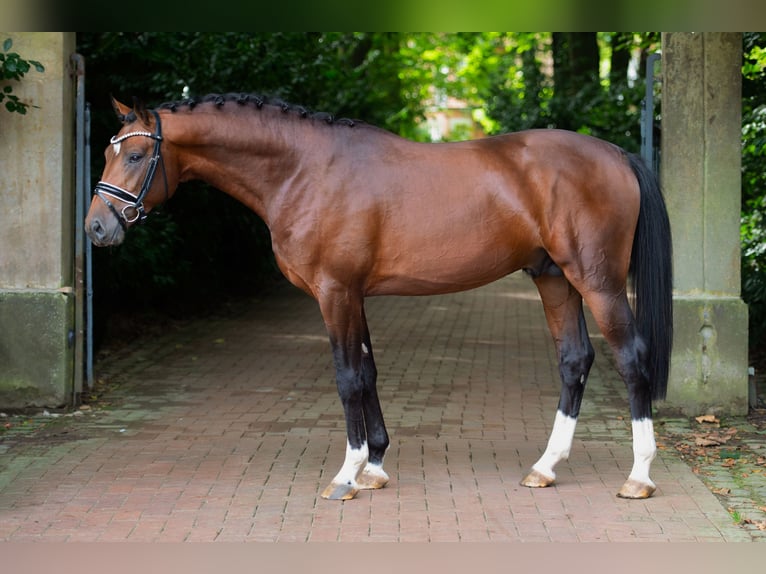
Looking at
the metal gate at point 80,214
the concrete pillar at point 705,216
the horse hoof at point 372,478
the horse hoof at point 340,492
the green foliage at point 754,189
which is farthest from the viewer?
the green foliage at point 754,189

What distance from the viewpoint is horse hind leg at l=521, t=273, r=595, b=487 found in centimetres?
638

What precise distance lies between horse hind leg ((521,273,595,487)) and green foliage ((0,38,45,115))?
4.20 metres

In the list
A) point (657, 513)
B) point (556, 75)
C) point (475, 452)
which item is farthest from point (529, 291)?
point (657, 513)

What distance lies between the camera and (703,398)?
8375 millimetres

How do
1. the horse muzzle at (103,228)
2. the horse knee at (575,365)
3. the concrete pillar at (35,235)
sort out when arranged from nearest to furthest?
1. the horse muzzle at (103,228)
2. the horse knee at (575,365)
3. the concrete pillar at (35,235)

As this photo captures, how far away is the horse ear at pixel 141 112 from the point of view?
232 inches

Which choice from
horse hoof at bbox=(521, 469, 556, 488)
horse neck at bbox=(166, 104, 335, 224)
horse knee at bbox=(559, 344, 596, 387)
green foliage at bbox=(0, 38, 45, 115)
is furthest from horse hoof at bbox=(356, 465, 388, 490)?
green foliage at bbox=(0, 38, 45, 115)

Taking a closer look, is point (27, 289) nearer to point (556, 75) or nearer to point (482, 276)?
point (482, 276)

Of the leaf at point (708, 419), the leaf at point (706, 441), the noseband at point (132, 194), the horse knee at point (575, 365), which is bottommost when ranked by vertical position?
the leaf at point (706, 441)

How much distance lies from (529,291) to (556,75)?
3.77 metres

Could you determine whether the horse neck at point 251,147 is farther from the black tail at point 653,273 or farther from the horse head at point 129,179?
the black tail at point 653,273

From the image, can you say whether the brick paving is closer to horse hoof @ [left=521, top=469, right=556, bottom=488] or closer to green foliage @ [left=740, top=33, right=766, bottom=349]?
horse hoof @ [left=521, top=469, right=556, bottom=488]

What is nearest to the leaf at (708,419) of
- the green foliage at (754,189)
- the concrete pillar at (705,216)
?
the concrete pillar at (705,216)

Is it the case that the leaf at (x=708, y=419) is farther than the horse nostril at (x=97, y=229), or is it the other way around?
the leaf at (x=708, y=419)
